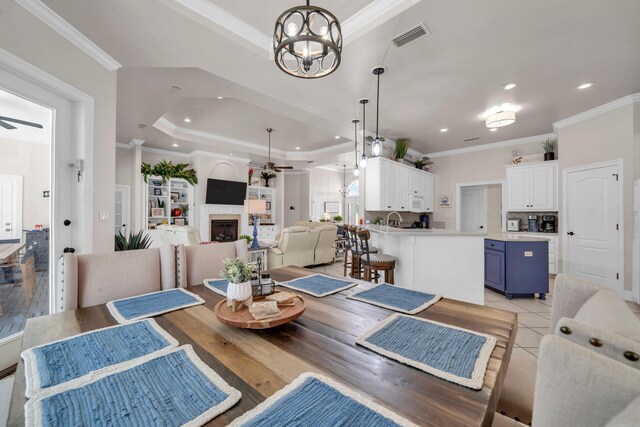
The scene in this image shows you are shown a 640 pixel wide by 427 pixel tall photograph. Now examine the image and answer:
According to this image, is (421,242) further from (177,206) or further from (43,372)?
(177,206)

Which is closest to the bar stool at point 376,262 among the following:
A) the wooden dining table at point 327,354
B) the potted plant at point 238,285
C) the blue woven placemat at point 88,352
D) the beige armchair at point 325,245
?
the wooden dining table at point 327,354

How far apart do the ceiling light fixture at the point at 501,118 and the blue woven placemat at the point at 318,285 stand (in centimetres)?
389

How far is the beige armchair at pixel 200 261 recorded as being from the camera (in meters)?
1.82

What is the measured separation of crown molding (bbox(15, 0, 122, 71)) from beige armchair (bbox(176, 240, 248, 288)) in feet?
6.89

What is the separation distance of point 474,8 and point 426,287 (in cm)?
267

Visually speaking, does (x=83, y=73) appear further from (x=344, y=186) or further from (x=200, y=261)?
(x=344, y=186)

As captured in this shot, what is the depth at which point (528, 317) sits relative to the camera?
3164 millimetres

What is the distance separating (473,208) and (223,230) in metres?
6.80

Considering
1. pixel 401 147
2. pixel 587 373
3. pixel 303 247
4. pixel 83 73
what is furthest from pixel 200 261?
pixel 401 147

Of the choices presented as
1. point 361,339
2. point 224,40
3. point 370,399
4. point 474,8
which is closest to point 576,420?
point 370,399

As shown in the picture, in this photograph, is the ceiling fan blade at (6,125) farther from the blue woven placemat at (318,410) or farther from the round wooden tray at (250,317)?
Result: the blue woven placemat at (318,410)

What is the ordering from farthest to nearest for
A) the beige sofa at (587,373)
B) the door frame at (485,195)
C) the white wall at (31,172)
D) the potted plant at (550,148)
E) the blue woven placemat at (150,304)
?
1. the door frame at (485,195)
2. the potted plant at (550,148)
3. the white wall at (31,172)
4. the blue woven placemat at (150,304)
5. the beige sofa at (587,373)

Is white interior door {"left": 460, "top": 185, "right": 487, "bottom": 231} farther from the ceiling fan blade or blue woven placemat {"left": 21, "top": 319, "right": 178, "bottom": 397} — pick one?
the ceiling fan blade

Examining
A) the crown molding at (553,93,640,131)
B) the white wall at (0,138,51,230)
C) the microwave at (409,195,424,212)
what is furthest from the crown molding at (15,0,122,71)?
the crown molding at (553,93,640,131)
